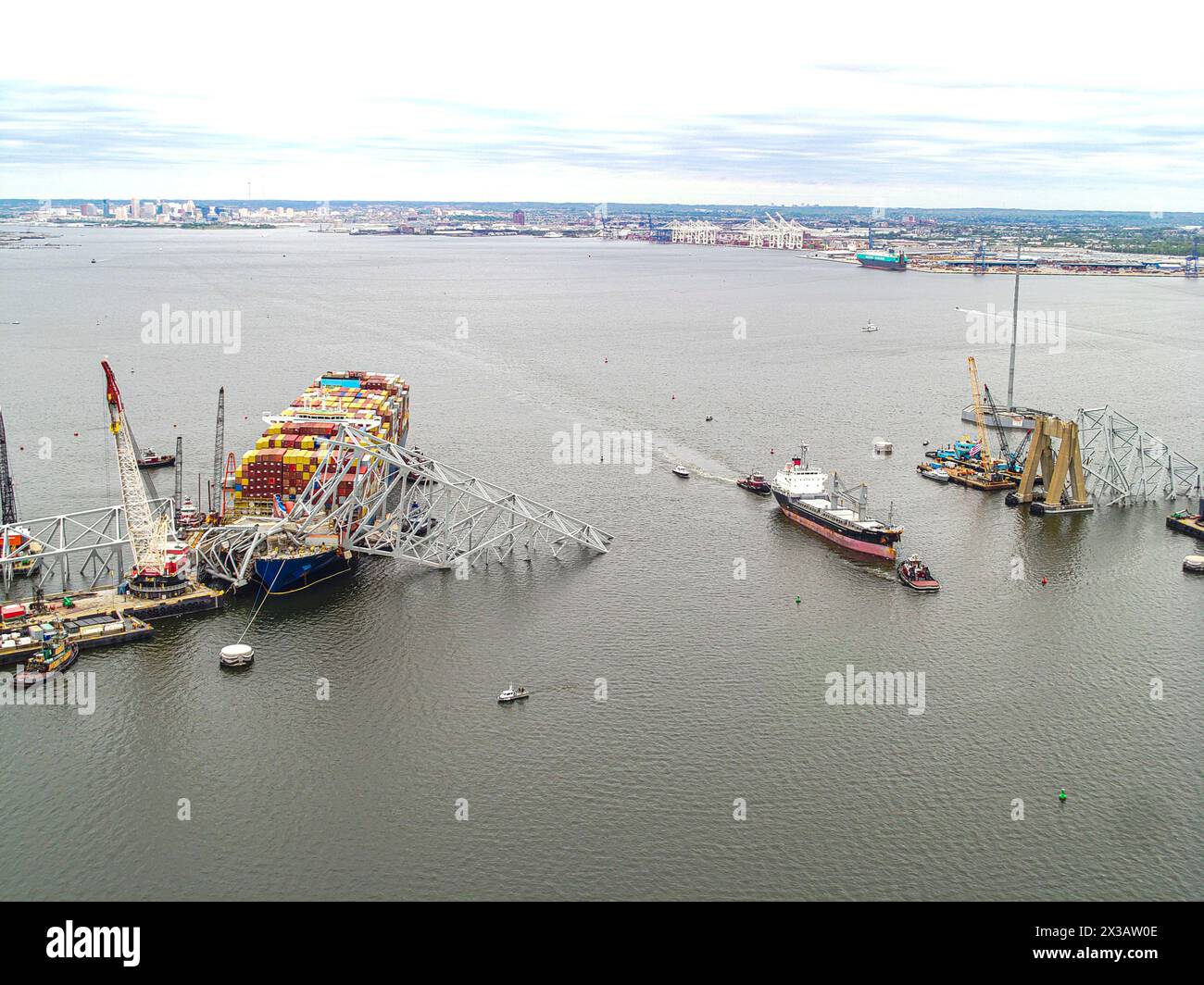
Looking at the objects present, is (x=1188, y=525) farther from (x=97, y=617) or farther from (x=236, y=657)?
(x=97, y=617)

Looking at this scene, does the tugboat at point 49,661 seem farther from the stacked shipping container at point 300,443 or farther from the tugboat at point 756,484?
the tugboat at point 756,484

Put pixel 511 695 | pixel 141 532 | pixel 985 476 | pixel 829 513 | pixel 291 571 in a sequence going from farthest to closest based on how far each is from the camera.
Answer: pixel 985 476, pixel 829 513, pixel 141 532, pixel 291 571, pixel 511 695

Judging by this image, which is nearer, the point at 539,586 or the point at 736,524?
the point at 539,586

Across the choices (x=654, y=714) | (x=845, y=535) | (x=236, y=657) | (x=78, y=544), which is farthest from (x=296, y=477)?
(x=845, y=535)

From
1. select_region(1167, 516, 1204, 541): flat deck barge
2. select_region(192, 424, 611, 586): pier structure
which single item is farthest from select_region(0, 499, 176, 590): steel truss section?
select_region(1167, 516, 1204, 541): flat deck barge

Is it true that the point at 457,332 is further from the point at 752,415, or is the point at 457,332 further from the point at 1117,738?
the point at 1117,738
